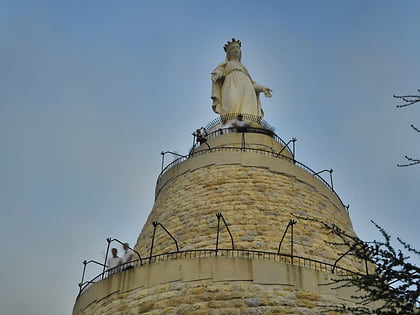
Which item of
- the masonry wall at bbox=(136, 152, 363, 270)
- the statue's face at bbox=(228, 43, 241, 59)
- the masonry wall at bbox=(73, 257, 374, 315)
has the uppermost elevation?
the statue's face at bbox=(228, 43, 241, 59)

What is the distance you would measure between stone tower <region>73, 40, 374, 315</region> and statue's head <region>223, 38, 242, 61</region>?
3.58 metres

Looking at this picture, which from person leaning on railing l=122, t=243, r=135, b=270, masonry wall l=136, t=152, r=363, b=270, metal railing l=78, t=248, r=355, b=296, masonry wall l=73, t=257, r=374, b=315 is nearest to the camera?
masonry wall l=73, t=257, r=374, b=315

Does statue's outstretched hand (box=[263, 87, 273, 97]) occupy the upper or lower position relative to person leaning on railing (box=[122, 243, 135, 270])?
upper

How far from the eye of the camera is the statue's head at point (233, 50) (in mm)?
21547

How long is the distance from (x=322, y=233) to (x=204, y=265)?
3.81 m

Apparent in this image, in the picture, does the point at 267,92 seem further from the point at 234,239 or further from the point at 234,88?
the point at 234,239

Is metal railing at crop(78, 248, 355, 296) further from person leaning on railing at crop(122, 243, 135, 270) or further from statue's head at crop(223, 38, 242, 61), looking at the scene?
statue's head at crop(223, 38, 242, 61)

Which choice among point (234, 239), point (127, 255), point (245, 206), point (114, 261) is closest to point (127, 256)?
point (127, 255)

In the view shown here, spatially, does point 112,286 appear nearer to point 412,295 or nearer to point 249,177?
point 249,177

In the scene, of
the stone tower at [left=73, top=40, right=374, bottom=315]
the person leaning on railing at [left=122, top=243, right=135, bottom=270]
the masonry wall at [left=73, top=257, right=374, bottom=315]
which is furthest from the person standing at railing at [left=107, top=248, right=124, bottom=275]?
the masonry wall at [left=73, top=257, right=374, bottom=315]

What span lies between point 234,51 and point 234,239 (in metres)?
10.7

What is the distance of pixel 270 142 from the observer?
17.3m

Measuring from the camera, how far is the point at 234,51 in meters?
21.5

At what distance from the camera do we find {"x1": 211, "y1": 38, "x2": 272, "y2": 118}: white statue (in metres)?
19.5
